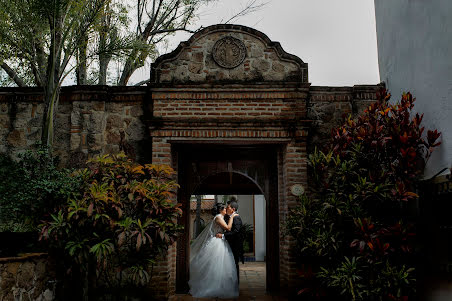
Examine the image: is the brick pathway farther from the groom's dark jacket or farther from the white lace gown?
the groom's dark jacket

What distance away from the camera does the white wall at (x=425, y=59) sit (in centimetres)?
402

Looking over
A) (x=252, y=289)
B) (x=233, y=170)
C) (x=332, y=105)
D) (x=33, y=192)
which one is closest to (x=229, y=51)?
(x=332, y=105)

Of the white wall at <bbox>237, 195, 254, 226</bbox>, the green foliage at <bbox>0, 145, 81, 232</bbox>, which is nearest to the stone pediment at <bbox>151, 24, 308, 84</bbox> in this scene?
the green foliage at <bbox>0, 145, 81, 232</bbox>

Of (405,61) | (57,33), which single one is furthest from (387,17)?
(57,33)

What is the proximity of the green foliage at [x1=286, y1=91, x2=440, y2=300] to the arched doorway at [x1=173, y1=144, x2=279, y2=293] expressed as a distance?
161 cm

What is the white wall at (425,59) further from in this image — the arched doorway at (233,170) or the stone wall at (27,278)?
the stone wall at (27,278)

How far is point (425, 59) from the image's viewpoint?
4.45 metres

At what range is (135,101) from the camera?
6.05 meters

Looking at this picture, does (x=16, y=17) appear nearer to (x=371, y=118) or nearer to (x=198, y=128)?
(x=198, y=128)

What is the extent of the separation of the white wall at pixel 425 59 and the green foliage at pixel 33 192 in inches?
168

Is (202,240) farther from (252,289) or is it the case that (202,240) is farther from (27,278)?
(27,278)

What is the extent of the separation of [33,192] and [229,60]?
10.7 ft

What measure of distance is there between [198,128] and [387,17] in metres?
3.19

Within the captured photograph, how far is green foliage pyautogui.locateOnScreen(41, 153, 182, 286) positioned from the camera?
4422 millimetres
